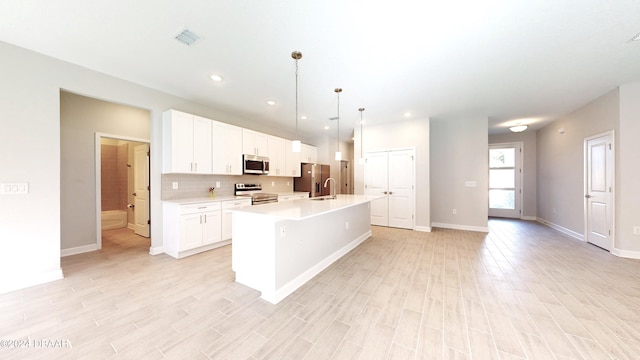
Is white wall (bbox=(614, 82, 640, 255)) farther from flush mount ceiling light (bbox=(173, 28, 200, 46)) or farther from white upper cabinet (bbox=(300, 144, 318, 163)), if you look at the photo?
flush mount ceiling light (bbox=(173, 28, 200, 46))

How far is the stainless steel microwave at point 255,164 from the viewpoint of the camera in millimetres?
4617

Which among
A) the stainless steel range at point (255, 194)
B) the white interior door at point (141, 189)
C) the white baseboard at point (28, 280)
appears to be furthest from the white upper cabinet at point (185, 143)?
the white baseboard at point (28, 280)

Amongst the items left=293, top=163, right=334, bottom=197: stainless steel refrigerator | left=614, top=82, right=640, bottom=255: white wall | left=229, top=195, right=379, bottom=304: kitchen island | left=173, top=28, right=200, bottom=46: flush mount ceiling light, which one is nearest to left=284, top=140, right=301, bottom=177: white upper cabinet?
left=293, top=163, right=334, bottom=197: stainless steel refrigerator

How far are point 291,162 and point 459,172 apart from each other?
439 centimetres

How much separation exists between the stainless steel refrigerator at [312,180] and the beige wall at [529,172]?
6175mm

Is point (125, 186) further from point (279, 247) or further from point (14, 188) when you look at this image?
point (279, 247)

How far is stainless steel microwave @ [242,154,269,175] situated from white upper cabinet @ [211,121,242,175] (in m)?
0.12

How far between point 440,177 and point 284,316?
5321 millimetres

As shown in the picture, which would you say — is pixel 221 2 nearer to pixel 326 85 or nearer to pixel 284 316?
pixel 326 85

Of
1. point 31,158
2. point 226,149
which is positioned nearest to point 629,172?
point 226,149

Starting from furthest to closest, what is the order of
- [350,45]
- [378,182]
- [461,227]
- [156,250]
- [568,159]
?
[378,182] → [461,227] → [568,159] → [156,250] → [350,45]

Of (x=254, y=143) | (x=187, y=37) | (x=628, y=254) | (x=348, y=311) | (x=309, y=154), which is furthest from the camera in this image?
(x=309, y=154)

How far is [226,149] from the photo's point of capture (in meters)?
4.30

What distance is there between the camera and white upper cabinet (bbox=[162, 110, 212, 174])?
11.6ft
